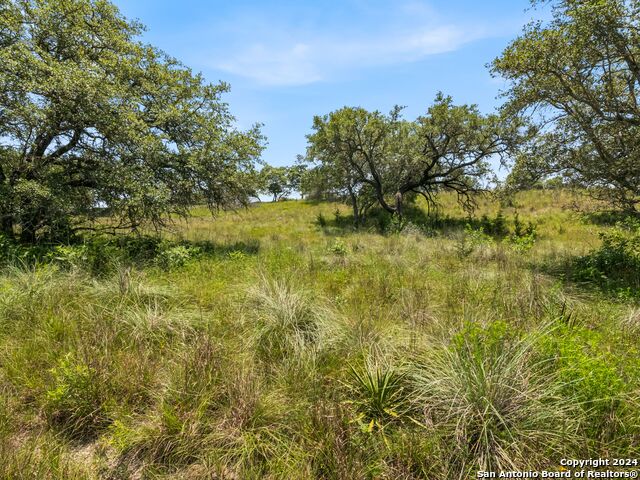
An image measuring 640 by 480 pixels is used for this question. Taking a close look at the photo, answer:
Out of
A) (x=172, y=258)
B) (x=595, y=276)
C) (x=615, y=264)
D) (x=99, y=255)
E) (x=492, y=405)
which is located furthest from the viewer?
(x=172, y=258)

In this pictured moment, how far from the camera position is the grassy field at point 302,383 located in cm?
214

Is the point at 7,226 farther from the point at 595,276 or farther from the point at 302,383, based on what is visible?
the point at 595,276

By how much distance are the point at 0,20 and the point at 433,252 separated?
1287cm

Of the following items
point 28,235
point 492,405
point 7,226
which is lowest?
point 492,405

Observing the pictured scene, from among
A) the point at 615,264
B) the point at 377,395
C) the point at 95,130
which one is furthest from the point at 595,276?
the point at 95,130

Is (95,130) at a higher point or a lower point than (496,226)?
higher

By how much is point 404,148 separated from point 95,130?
14.8 m

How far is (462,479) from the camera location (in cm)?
200

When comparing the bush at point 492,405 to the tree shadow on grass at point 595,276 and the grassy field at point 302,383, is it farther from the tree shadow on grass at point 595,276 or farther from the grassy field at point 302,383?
the tree shadow on grass at point 595,276

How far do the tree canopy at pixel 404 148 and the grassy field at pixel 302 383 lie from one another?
1357 centimetres

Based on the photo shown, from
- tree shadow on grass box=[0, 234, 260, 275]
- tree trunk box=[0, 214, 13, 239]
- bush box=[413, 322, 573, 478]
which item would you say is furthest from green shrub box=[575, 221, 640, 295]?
tree trunk box=[0, 214, 13, 239]

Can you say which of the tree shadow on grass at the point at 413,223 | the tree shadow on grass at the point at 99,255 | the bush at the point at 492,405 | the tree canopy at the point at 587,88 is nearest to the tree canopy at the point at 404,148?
the tree shadow on grass at the point at 413,223

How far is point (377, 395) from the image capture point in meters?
2.64

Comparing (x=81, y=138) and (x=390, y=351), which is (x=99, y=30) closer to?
(x=81, y=138)
